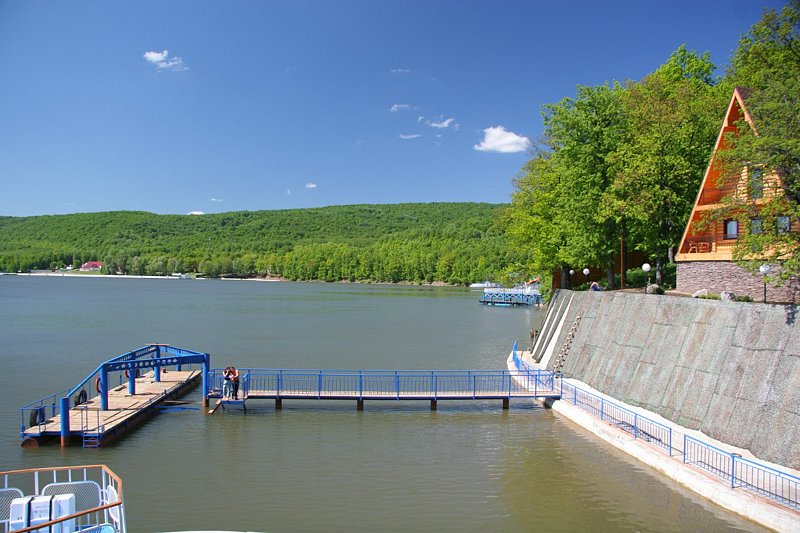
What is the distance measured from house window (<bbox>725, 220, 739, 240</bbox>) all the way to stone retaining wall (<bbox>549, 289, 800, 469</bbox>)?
6041mm

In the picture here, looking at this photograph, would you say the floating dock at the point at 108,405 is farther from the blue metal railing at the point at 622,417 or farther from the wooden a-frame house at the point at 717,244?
the wooden a-frame house at the point at 717,244

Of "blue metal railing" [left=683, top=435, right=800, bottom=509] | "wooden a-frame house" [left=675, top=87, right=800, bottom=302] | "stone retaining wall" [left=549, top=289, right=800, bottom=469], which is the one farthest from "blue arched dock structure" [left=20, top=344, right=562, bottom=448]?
"blue metal railing" [left=683, top=435, right=800, bottom=509]

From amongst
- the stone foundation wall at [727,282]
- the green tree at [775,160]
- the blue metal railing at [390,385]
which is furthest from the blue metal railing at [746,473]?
the blue metal railing at [390,385]

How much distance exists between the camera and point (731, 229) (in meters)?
27.9

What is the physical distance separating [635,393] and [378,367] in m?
19.4

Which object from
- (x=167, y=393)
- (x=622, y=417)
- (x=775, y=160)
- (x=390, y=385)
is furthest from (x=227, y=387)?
(x=775, y=160)

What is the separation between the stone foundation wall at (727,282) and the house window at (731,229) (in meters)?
1.76

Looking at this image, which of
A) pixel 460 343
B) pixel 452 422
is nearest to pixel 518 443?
pixel 452 422

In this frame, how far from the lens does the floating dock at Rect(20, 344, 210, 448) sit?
69.3 feet

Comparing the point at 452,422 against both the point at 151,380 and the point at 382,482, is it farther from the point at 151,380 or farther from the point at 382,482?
the point at 151,380

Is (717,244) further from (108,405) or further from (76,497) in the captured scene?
(108,405)

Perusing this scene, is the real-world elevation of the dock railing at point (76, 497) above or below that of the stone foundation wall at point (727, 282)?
below

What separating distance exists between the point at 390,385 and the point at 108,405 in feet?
44.5

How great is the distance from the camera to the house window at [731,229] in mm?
27625
